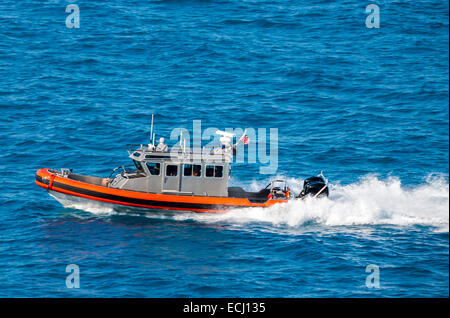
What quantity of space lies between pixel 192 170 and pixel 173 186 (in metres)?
1.32

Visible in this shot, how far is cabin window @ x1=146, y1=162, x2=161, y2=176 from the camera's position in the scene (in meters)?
36.8

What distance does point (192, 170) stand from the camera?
37.0 metres

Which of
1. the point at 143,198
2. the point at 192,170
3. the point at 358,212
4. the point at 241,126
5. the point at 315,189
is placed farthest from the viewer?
the point at 241,126

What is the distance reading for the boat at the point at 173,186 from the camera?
121 ft

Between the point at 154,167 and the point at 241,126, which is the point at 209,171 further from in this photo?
the point at 241,126

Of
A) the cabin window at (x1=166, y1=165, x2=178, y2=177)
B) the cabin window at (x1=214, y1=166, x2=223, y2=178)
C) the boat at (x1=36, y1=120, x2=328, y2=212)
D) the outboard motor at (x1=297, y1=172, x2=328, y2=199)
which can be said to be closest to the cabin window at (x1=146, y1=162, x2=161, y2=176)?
the boat at (x1=36, y1=120, x2=328, y2=212)

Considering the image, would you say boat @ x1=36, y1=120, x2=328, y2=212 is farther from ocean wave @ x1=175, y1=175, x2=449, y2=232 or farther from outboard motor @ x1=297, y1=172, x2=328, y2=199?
ocean wave @ x1=175, y1=175, x2=449, y2=232

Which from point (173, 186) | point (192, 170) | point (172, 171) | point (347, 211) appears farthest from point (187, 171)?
point (347, 211)

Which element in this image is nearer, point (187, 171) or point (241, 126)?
point (187, 171)
